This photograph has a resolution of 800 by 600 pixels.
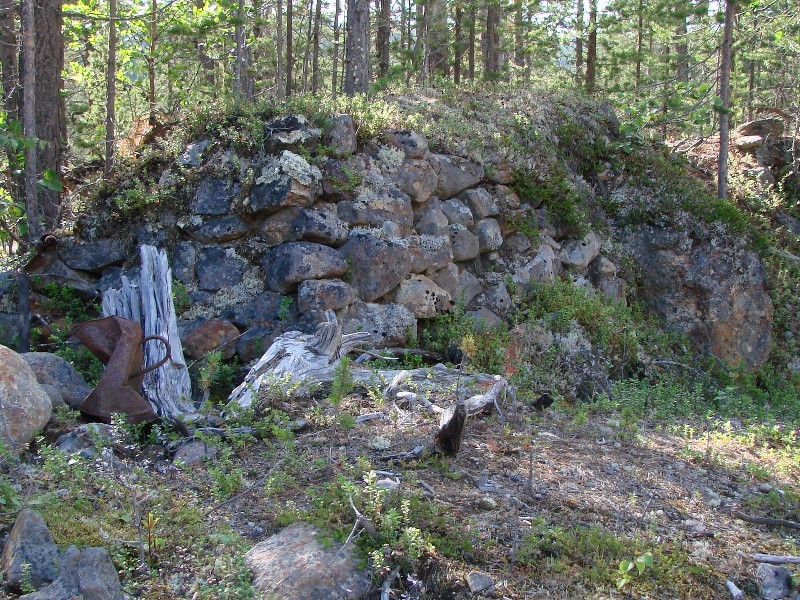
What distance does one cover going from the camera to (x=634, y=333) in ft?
29.5

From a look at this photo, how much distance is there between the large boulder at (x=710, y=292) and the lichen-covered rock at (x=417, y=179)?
377 centimetres

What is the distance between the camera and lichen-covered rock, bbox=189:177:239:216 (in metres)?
7.61

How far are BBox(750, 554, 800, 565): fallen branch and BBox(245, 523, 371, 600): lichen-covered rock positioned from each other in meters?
2.06

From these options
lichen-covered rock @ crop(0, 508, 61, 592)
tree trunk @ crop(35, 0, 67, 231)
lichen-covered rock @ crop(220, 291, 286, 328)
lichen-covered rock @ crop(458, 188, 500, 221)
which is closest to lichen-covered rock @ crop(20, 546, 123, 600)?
lichen-covered rock @ crop(0, 508, 61, 592)

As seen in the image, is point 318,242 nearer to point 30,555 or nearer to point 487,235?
point 487,235

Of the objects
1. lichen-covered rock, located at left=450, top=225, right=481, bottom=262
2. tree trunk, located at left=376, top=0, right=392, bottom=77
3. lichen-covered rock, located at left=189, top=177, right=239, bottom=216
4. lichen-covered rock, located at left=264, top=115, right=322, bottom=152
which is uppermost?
tree trunk, located at left=376, top=0, right=392, bottom=77

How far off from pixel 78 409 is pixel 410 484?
2.70 meters

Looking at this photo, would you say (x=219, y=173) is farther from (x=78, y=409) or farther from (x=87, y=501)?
(x=87, y=501)

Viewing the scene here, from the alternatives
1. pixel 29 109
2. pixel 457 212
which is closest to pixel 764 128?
pixel 457 212

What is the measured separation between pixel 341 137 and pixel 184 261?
2256 mm

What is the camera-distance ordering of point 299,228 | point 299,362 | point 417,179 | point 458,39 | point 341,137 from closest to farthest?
point 299,362 < point 299,228 < point 341,137 < point 417,179 < point 458,39

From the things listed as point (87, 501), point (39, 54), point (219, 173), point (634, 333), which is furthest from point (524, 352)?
point (39, 54)

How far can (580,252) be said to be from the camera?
32.8ft

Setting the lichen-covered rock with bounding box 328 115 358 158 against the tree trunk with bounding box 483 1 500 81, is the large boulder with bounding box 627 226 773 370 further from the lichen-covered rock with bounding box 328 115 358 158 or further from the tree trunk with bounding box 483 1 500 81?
the tree trunk with bounding box 483 1 500 81
